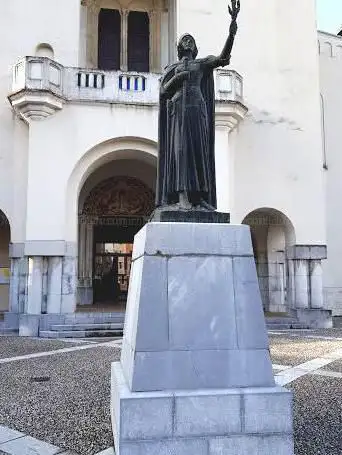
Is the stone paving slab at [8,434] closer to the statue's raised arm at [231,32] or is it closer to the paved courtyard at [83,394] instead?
the paved courtyard at [83,394]

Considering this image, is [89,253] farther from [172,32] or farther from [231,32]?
[231,32]

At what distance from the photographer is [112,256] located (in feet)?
61.7

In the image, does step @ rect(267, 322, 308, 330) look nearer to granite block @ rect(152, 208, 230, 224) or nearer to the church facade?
the church facade

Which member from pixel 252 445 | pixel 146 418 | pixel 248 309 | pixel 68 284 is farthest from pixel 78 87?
pixel 252 445

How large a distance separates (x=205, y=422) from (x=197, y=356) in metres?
0.47

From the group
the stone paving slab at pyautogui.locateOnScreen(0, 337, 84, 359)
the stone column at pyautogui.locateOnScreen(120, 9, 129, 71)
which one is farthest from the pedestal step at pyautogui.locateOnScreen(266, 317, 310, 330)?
the stone column at pyautogui.locateOnScreen(120, 9, 129, 71)

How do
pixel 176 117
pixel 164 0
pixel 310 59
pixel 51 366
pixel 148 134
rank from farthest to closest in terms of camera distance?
pixel 164 0, pixel 310 59, pixel 148 134, pixel 51 366, pixel 176 117

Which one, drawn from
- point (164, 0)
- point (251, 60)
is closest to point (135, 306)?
point (251, 60)

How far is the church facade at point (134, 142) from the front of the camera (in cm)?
1220

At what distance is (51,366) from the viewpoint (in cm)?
770

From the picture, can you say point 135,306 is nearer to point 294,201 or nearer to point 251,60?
point 294,201

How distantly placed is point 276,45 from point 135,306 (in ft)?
44.7

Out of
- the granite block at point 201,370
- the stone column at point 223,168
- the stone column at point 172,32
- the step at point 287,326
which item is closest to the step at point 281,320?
the step at point 287,326

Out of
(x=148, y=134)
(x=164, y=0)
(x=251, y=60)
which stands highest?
(x=164, y=0)
